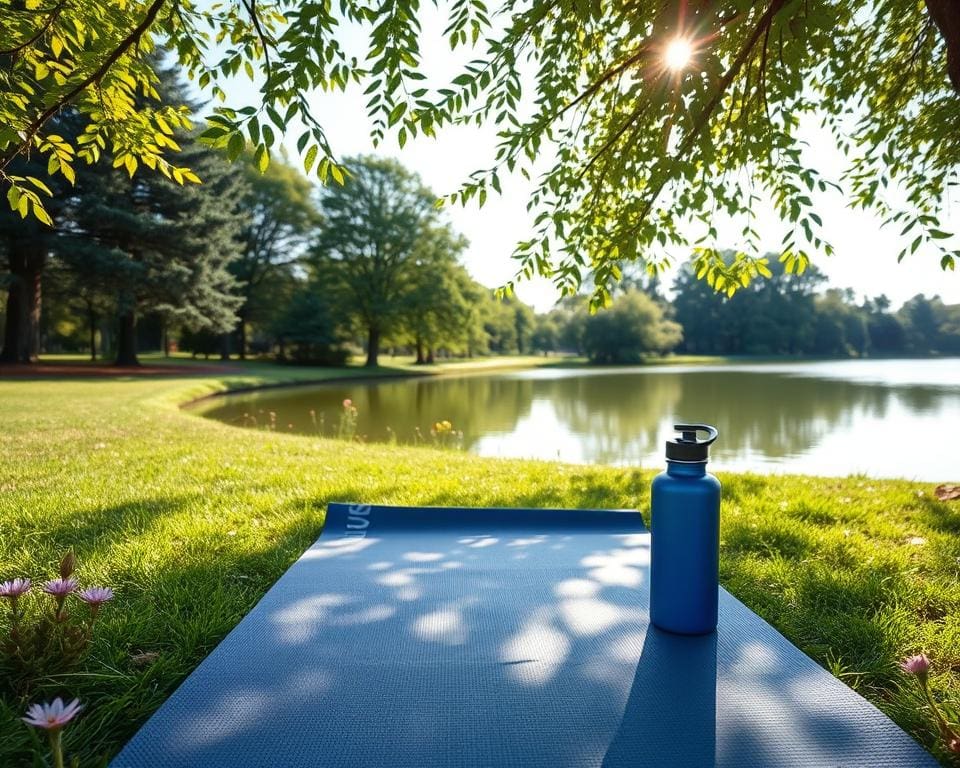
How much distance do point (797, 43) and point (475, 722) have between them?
3516 millimetres

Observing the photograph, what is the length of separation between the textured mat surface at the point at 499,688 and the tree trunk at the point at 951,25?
2521 millimetres

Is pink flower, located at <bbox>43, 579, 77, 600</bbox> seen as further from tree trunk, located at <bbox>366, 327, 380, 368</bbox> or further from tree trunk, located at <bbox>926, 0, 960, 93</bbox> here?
tree trunk, located at <bbox>366, 327, 380, 368</bbox>

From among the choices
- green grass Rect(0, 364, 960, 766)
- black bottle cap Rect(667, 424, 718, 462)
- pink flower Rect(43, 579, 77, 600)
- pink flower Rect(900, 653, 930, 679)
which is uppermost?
black bottle cap Rect(667, 424, 718, 462)

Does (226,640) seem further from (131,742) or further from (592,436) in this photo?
(592,436)

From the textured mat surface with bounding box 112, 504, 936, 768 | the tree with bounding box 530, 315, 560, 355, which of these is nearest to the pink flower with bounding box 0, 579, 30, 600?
the textured mat surface with bounding box 112, 504, 936, 768

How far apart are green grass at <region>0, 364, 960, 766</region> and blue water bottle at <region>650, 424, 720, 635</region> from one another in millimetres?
497

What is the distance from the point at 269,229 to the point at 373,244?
24.8 feet

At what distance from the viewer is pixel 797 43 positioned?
8.96ft

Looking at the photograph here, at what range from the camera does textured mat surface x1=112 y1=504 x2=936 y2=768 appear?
3.29 ft

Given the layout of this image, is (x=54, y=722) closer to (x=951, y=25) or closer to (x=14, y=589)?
(x=14, y=589)

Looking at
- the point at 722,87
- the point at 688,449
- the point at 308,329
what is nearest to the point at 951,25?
the point at 722,87

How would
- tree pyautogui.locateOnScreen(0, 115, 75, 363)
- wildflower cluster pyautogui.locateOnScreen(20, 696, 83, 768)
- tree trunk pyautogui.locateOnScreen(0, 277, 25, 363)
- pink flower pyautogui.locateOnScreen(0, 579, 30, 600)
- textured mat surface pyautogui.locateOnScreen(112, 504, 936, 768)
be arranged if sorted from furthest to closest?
tree trunk pyautogui.locateOnScreen(0, 277, 25, 363), tree pyautogui.locateOnScreen(0, 115, 75, 363), pink flower pyautogui.locateOnScreen(0, 579, 30, 600), textured mat surface pyautogui.locateOnScreen(112, 504, 936, 768), wildflower cluster pyautogui.locateOnScreen(20, 696, 83, 768)

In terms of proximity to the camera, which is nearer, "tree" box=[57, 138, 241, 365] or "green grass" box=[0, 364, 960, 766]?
"green grass" box=[0, 364, 960, 766]

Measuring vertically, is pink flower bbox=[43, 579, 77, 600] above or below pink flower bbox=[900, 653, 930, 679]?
above
